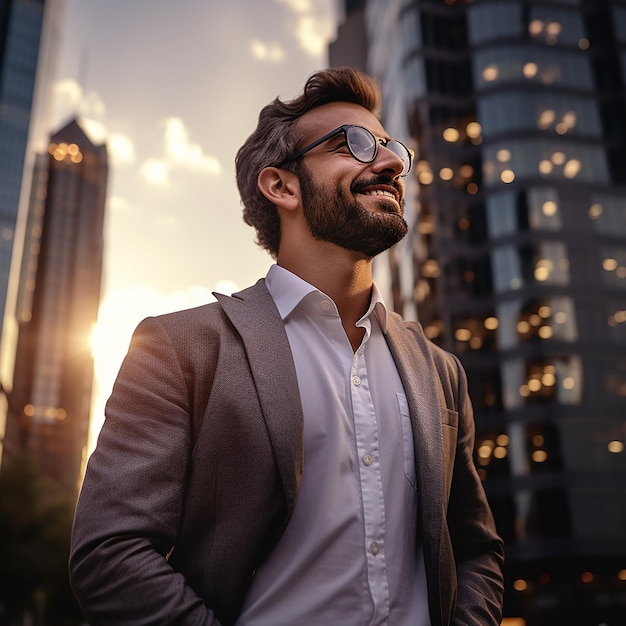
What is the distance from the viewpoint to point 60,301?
133m

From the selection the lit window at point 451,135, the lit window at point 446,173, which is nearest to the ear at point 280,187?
the lit window at point 446,173

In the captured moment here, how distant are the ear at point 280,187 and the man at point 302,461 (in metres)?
0.07

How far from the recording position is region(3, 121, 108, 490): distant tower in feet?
415

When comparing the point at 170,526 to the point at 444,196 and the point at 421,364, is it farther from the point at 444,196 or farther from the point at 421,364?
the point at 444,196

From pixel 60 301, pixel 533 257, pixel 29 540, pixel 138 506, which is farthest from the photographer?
pixel 60 301

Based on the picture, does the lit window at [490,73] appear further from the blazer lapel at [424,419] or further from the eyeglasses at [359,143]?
the blazer lapel at [424,419]

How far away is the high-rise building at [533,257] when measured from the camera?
34.3 m

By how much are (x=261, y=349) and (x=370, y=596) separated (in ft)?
2.60

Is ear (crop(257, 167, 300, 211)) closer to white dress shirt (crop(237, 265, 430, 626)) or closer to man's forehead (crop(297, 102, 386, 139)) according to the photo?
man's forehead (crop(297, 102, 386, 139))

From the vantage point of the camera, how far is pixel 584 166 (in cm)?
4109

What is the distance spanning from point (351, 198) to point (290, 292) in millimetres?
423

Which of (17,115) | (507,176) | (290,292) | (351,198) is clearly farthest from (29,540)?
(17,115)

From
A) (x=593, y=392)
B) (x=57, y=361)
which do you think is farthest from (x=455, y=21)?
(x=57, y=361)

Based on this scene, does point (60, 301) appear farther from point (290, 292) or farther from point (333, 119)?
point (290, 292)
